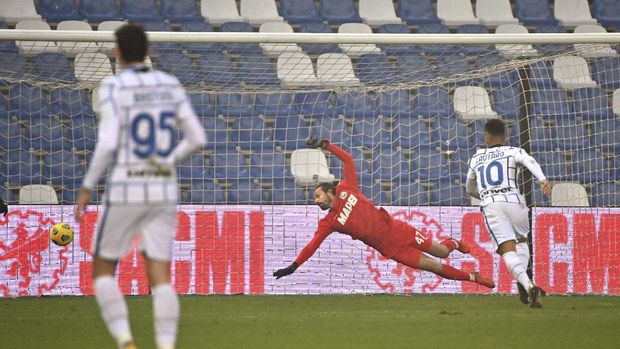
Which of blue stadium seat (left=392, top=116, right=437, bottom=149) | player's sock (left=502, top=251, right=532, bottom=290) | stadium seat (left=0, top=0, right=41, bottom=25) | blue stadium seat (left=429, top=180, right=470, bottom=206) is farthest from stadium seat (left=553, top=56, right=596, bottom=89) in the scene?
stadium seat (left=0, top=0, right=41, bottom=25)

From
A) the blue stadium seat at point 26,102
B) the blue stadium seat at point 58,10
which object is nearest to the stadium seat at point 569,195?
the blue stadium seat at point 26,102

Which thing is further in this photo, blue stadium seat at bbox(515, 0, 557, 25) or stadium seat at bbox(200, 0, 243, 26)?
blue stadium seat at bbox(515, 0, 557, 25)

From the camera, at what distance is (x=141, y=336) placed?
7781 millimetres

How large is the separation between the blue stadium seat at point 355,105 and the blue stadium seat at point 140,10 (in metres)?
4.00

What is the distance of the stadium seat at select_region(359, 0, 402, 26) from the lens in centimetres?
1828

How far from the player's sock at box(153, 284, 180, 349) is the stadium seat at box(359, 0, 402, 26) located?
44.2 feet

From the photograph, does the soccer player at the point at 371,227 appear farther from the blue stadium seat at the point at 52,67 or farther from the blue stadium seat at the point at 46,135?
the blue stadium seat at the point at 52,67

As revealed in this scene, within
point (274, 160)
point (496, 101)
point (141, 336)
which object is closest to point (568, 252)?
point (496, 101)

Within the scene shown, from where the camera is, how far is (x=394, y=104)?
15.1m

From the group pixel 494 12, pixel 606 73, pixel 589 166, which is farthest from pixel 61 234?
pixel 494 12

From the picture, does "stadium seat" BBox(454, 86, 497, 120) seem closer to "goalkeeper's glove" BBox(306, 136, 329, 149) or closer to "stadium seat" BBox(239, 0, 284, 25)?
"stadium seat" BBox(239, 0, 284, 25)

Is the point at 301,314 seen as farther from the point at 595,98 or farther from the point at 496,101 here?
the point at 595,98

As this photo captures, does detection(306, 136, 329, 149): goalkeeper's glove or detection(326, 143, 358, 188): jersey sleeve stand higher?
detection(306, 136, 329, 149): goalkeeper's glove

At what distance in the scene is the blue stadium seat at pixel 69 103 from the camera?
13.9m
